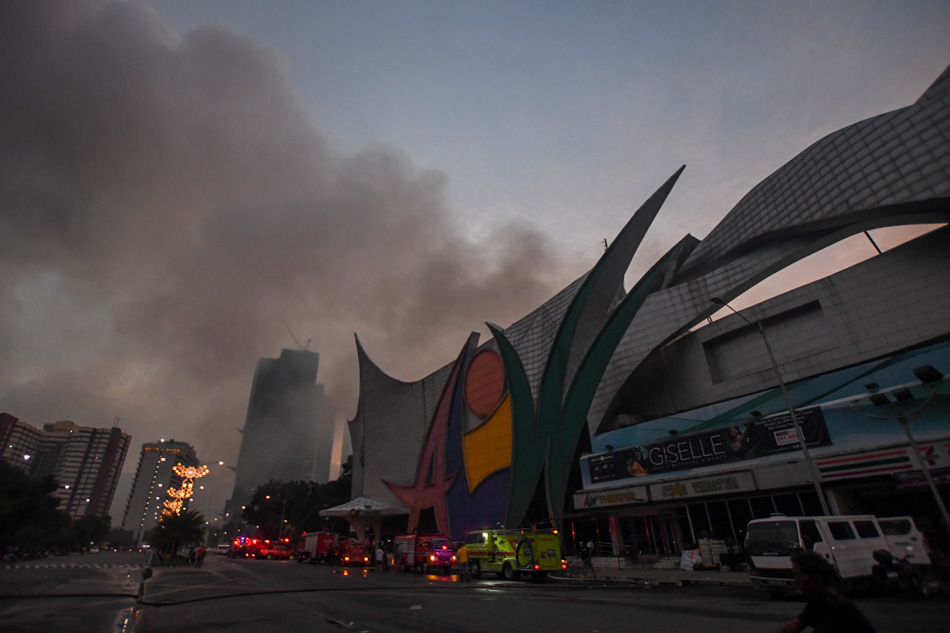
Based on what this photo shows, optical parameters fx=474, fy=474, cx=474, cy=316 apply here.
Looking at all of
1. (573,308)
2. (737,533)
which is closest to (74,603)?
(737,533)

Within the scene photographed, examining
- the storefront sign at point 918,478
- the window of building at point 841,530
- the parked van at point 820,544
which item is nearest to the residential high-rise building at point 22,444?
the parked van at point 820,544

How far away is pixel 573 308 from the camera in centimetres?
3941

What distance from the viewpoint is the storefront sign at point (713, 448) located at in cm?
2361

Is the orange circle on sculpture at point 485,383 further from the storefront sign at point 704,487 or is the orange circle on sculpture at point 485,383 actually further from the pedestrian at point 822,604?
the pedestrian at point 822,604

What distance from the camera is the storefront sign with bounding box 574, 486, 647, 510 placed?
28422 millimetres

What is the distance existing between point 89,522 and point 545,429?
13924cm

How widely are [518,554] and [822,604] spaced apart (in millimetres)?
19506

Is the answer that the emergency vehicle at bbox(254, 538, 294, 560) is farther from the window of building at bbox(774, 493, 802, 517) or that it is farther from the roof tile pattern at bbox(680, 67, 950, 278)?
the roof tile pattern at bbox(680, 67, 950, 278)

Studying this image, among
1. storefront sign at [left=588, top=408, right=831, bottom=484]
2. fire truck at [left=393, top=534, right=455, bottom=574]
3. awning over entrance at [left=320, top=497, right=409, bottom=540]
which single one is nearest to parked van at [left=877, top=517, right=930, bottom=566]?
storefront sign at [left=588, top=408, right=831, bottom=484]

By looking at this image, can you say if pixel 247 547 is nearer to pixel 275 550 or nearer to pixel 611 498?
pixel 275 550

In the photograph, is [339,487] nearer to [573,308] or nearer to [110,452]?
[573,308]

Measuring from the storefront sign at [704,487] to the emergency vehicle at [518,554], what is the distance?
867 cm

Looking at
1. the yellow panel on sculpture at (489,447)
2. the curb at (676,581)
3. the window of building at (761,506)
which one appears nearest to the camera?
the curb at (676,581)

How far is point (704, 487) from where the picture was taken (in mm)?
25422
